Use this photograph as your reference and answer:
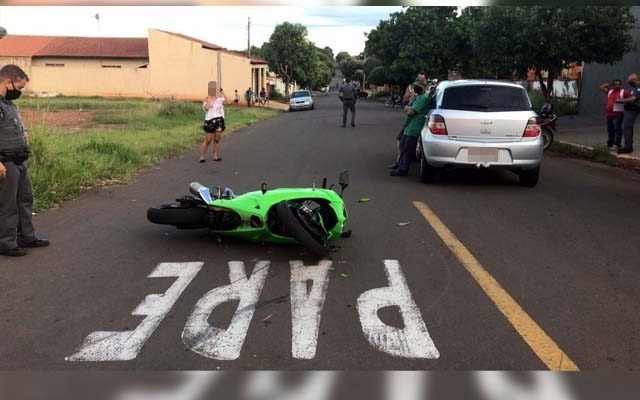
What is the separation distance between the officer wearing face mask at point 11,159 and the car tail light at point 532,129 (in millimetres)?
6628

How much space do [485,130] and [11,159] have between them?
6251 millimetres

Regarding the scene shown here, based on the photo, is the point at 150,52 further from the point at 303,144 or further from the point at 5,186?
the point at 5,186

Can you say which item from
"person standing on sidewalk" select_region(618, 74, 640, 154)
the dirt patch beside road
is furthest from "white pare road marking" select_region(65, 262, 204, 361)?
"person standing on sidewalk" select_region(618, 74, 640, 154)

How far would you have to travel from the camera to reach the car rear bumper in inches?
346

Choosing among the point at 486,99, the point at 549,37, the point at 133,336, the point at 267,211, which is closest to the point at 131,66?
the point at 549,37

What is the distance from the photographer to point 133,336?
3.85 metres

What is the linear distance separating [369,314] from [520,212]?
160 inches

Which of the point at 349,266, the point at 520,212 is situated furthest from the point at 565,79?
the point at 349,266

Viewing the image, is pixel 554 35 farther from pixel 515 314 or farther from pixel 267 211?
pixel 515 314

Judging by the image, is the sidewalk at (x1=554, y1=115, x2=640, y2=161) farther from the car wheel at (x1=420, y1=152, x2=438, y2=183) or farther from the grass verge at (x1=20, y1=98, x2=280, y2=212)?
the grass verge at (x1=20, y1=98, x2=280, y2=212)

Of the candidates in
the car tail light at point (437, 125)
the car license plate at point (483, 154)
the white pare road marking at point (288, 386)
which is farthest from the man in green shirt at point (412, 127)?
the white pare road marking at point (288, 386)

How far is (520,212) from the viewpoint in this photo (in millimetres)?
7598

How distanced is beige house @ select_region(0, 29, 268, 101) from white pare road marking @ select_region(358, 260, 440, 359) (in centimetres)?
4517

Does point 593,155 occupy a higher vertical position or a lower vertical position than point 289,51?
lower
